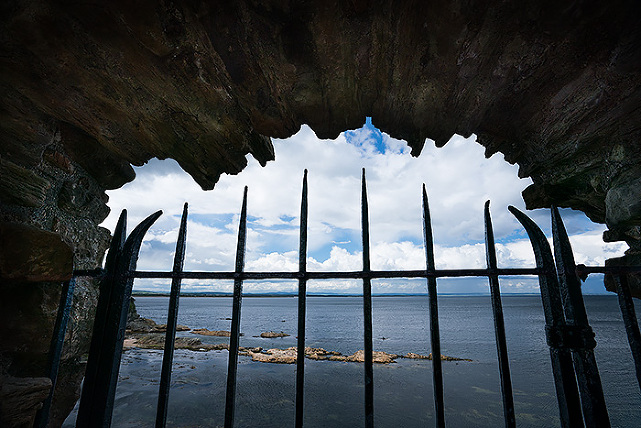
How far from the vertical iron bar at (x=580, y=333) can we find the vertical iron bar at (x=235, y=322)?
70.4 inches

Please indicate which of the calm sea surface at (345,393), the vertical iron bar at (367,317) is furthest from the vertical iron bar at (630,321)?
the calm sea surface at (345,393)

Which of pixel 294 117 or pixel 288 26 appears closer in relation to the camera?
pixel 288 26

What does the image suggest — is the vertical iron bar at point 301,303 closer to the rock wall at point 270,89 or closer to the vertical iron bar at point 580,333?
the rock wall at point 270,89

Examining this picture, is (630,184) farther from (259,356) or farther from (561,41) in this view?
(259,356)

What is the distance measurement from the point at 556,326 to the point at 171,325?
2.16 meters

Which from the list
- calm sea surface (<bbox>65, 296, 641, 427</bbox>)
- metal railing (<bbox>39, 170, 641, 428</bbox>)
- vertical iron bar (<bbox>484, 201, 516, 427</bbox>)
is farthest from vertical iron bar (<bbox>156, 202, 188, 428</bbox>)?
calm sea surface (<bbox>65, 296, 641, 427</bbox>)

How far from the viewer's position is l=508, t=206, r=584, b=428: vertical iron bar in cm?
142

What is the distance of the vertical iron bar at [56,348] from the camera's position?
4.79 ft

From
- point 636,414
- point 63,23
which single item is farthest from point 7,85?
point 636,414

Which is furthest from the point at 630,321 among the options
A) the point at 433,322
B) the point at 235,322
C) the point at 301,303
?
the point at 235,322

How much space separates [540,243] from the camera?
163 cm

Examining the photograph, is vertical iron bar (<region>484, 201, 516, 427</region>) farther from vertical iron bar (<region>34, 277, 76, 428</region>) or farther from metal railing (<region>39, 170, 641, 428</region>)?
vertical iron bar (<region>34, 277, 76, 428</region>)

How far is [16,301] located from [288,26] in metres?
2.28

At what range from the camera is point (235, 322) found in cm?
171
